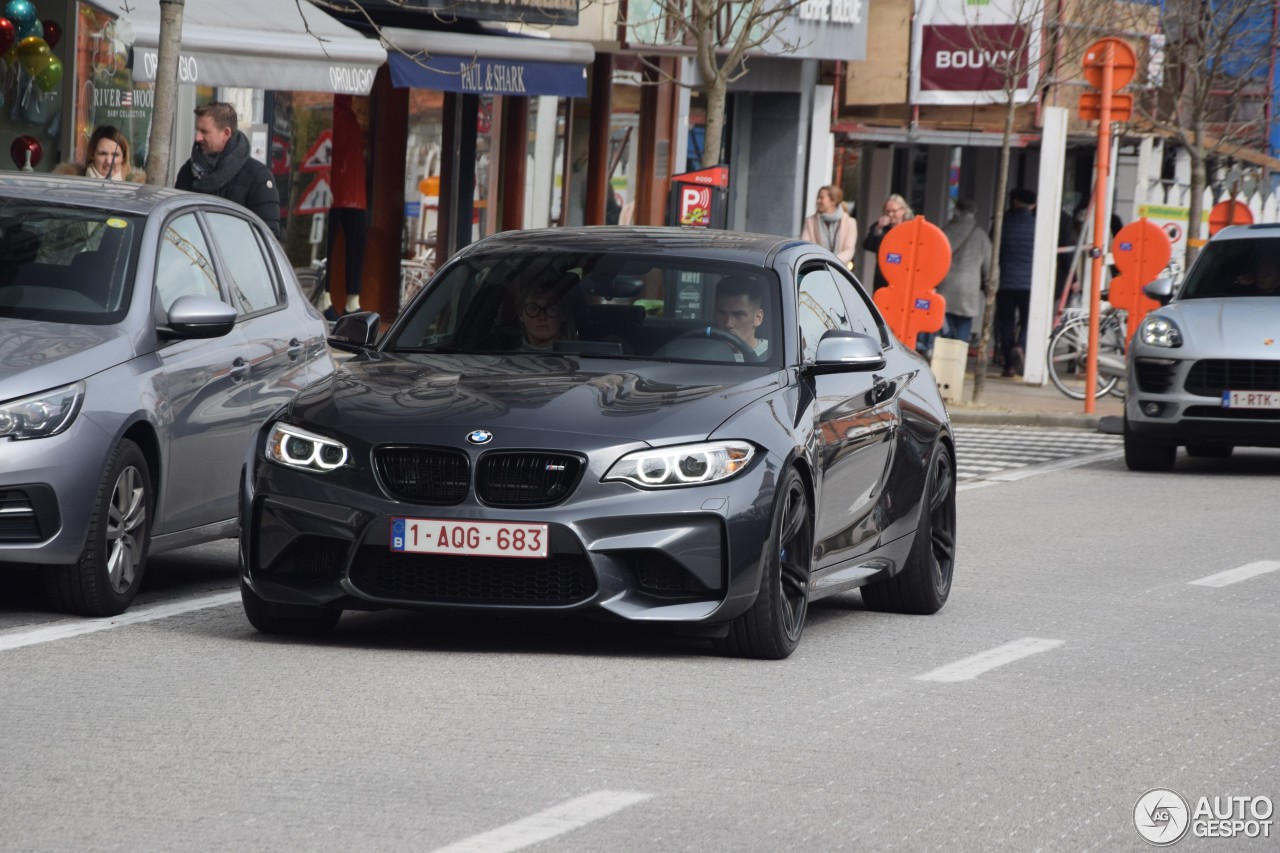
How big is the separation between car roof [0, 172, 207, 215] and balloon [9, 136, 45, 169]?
27.9 feet

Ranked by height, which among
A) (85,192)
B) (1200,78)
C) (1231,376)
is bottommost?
(1231,376)

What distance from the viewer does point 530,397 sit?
8.27 metres

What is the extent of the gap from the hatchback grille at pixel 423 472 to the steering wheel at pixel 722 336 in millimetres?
1363

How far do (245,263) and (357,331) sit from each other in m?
1.63

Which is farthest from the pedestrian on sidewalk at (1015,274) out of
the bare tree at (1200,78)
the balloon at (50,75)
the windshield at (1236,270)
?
the balloon at (50,75)

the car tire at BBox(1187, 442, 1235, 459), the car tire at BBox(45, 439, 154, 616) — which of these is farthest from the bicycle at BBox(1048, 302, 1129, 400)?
the car tire at BBox(45, 439, 154, 616)

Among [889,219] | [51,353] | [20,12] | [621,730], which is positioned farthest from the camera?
[889,219]

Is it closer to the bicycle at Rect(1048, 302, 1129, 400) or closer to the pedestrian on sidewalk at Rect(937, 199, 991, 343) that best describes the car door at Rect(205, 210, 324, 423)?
the bicycle at Rect(1048, 302, 1129, 400)

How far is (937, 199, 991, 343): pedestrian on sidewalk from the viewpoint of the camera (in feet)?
89.6

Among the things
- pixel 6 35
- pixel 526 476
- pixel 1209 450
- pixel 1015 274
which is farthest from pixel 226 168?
pixel 1015 274

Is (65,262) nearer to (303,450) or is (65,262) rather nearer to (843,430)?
(303,450)

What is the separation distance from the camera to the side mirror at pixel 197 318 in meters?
9.39

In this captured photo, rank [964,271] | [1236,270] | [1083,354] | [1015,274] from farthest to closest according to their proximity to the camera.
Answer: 1. [1015,274]
2. [964,271]
3. [1083,354]
4. [1236,270]

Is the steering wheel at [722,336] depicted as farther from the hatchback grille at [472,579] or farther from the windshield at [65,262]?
the windshield at [65,262]
